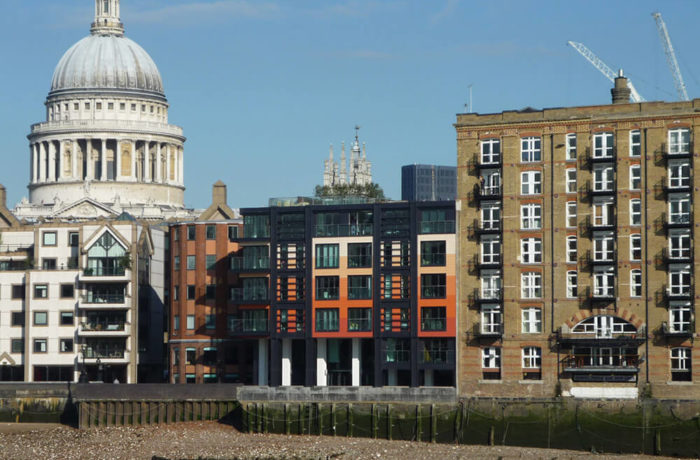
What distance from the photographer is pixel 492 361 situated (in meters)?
132

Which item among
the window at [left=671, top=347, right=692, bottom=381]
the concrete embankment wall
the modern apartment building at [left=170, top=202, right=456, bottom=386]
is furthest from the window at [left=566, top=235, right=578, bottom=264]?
the concrete embankment wall

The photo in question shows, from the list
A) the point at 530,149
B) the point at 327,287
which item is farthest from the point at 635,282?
the point at 327,287

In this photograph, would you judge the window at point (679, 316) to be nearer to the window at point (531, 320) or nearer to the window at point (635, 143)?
the window at point (531, 320)

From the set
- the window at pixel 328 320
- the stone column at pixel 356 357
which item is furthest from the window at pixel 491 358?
the window at pixel 328 320

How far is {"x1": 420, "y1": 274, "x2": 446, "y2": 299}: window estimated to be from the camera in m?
134

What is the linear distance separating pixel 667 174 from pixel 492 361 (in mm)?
18956

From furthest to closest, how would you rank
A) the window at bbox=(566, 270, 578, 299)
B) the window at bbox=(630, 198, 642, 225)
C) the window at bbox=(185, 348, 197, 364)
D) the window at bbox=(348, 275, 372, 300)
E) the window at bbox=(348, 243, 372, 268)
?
1. the window at bbox=(185, 348, 197, 364)
2. the window at bbox=(348, 243, 372, 268)
3. the window at bbox=(348, 275, 372, 300)
4. the window at bbox=(566, 270, 578, 299)
5. the window at bbox=(630, 198, 642, 225)

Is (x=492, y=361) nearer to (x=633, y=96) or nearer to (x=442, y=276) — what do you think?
(x=442, y=276)

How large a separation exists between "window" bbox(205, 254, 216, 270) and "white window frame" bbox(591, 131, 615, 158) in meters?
35.6

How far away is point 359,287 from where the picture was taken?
136750 millimetres

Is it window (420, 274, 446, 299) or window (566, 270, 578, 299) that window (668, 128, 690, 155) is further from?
window (420, 274, 446, 299)

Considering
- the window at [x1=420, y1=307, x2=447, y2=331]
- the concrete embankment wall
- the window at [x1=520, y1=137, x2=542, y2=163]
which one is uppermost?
the window at [x1=520, y1=137, x2=542, y2=163]

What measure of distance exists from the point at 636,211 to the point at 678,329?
9.18 meters

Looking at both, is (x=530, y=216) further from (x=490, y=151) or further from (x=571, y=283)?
(x=490, y=151)
